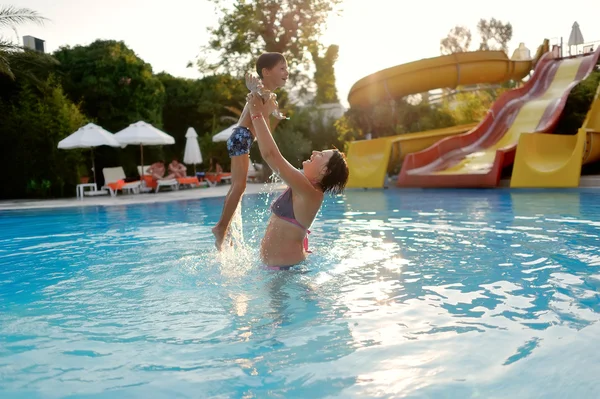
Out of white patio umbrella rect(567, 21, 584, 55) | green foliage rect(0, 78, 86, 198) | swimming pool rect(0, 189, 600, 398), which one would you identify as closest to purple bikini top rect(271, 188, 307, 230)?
swimming pool rect(0, 189, 600, 398)

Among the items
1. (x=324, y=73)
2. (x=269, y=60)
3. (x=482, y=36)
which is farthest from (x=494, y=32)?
(x=269, y=60)

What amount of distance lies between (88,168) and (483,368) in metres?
19.0

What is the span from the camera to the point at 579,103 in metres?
15.5

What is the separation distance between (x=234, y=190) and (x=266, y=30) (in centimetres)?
2388

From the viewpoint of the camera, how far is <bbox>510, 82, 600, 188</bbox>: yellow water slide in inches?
499

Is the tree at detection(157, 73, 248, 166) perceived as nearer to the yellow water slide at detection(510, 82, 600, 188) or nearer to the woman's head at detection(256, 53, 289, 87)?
the yellow water slide at detection(510, 82, 600, 188)

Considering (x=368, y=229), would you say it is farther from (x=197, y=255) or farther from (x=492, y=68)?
(x=492, y=68)

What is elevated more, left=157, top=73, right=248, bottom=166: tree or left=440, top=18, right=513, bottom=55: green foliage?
left=440, top=18, right=513, bottom=55: green foliage

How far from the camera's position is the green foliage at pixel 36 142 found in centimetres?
1655

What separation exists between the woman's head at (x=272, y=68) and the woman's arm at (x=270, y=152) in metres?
0.60

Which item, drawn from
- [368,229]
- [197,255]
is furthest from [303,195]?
[368,229]

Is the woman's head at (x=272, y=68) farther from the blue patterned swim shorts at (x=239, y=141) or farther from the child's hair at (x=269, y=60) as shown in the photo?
the blue patterned swim shorts at (x=239, y=141)

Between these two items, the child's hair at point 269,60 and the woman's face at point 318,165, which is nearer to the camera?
the woman's face at point 318,165

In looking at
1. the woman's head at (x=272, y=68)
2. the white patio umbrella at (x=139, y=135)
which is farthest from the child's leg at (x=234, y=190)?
the white patio umbrella at (x=139, y=135)
